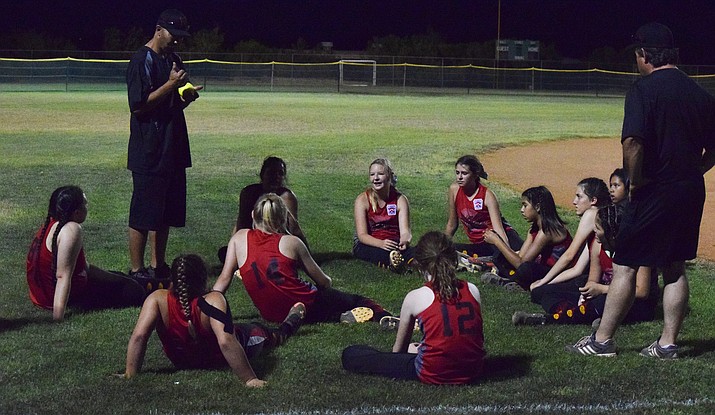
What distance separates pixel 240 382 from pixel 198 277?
0.58m

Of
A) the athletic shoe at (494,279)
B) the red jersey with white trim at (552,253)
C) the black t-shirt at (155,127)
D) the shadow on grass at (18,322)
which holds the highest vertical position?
the black t-shirt at (155,127)

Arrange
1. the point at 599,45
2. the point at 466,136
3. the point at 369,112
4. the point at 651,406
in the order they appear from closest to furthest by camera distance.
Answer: the point at 651,406 → the point at 466,136 → the point at 369,112 → the point at 599,45

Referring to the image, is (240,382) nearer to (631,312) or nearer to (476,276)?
(631,312)

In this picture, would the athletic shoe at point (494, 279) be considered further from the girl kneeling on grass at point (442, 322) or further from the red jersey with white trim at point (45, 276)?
the red jersey with white trim at point (45, 276)

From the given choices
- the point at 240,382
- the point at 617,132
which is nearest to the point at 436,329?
the point at 240,382

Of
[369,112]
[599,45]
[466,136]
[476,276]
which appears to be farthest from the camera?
[599,45]

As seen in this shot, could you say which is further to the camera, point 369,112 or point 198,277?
point 369,112

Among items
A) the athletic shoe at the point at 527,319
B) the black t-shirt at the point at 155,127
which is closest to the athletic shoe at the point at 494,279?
the athletic shoe at the point at 527,319

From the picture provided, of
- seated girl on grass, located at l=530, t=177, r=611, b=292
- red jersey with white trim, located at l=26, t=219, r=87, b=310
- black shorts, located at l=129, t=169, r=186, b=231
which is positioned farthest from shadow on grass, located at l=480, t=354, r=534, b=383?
black shorts, located at l=129, t=169, r=186, b=231

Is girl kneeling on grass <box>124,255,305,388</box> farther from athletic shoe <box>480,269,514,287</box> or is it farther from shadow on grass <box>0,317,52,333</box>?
athletic shoe <box>480,269,514,287</box>

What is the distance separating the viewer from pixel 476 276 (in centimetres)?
848

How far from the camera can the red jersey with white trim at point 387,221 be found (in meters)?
9.05

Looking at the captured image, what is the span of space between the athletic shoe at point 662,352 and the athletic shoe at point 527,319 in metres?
0.92

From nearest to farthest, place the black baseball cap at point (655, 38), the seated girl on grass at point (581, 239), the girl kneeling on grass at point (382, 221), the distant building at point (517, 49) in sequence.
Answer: the black baseball cap at point (655, 38) < the seated girl on grass at point (581, 239) < the girl kneeling on grass at point (382, 221) < the distant building at point (517, 49)
